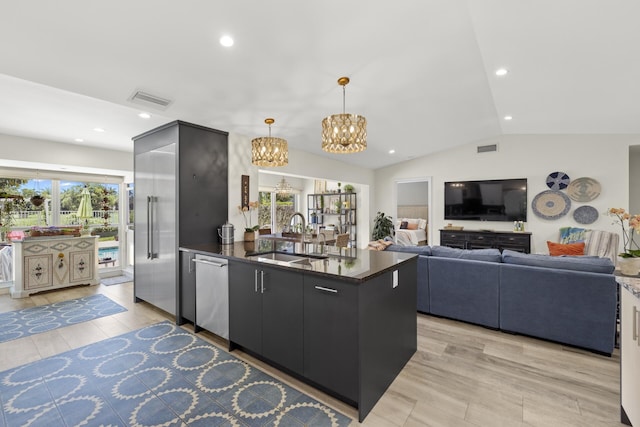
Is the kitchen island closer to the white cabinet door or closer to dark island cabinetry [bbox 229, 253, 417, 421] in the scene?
dark island cabinetry [bbox 229, 253, 417, 421]

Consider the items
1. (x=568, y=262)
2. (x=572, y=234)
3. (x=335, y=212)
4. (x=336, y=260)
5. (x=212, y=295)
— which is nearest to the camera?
(x=336, y=260)

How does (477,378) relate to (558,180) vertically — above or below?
below

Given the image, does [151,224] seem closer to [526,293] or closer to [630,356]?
[526,293]

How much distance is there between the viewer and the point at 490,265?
3205 mm

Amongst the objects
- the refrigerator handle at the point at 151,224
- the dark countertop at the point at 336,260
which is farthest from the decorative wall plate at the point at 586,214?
the refrigerator handle at the point at 151,224

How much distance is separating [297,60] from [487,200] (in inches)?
225

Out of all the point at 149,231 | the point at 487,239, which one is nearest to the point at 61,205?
the point at 149,231

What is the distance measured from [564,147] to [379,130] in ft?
12.7

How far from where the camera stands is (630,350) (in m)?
1.65

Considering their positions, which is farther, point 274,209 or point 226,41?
point 274,209

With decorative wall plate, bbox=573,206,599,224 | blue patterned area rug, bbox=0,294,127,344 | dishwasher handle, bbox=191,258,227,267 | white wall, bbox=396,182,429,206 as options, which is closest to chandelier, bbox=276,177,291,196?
white wall, bbox=396,182,429,206

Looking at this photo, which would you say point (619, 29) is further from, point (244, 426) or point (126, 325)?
point (126, 325)

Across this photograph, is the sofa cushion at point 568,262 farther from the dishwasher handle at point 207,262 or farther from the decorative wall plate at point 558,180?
the decorative wall plate at point 558,180

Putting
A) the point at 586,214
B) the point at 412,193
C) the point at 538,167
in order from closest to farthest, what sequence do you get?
the point at 586,214 < the point at 538,167 < the point at 412,193
